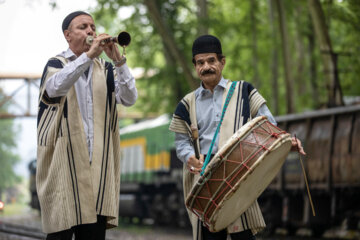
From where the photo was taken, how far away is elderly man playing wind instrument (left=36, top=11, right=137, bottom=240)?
13.5 ft

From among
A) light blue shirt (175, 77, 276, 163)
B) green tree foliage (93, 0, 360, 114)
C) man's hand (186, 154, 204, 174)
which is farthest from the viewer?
green tree foliage (93, 0, 360, 114)

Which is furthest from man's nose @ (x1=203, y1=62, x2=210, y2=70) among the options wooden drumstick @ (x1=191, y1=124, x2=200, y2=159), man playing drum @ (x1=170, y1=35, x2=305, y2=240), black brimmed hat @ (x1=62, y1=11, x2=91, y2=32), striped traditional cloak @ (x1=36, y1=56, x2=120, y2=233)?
black brimmed hat @ (x1=62, y1=11, x2=91, y2=32)

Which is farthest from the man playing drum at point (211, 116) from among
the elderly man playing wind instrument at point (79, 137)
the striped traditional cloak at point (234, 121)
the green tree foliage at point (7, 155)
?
the green tree foliage at point (7, 155)

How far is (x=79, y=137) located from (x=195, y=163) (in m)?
0.78

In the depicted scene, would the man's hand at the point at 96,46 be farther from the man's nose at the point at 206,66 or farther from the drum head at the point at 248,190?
the drum head at the point at 248,190

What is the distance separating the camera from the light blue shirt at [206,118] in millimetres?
4559

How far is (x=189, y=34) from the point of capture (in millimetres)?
20812

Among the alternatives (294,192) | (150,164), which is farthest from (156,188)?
(294,192)

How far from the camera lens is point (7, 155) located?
7188cm

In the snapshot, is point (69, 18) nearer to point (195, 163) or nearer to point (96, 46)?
point (96, 46)

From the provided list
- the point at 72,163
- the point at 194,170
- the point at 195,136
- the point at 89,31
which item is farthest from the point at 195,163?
the point at 89,31

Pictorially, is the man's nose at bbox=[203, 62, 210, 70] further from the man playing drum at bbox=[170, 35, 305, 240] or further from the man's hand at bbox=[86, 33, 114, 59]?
the man's hand at bbox=[86, 33, 114, 59]

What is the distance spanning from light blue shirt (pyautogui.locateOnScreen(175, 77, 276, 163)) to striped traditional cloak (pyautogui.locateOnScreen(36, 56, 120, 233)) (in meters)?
0.52

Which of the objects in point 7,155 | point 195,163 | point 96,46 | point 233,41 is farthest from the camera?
point 7,155
